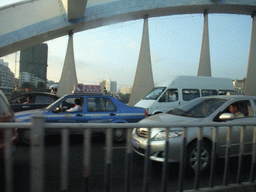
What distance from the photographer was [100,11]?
19.5m

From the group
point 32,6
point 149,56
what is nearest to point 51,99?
point 149,56

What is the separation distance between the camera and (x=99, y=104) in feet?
20.0

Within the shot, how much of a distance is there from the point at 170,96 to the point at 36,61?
1976cm

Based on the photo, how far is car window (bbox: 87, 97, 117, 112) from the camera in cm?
602

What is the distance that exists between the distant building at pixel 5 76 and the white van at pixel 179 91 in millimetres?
15096

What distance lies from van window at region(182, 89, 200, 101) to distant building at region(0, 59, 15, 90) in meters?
16.4

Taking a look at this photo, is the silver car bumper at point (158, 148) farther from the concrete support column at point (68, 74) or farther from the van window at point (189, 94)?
the concrete support column at point (68, 74)

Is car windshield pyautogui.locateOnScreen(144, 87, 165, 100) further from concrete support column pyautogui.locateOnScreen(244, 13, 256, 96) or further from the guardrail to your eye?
concrete support column pyautogui.locateOnScreen(244, 13, 256, 96)

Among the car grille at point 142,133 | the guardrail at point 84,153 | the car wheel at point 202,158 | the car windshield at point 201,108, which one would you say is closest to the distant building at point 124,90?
the car windshield at point 201,108

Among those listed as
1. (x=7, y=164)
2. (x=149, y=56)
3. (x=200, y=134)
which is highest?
(x=149, y=56)

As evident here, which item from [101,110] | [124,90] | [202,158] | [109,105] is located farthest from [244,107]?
[124,90]

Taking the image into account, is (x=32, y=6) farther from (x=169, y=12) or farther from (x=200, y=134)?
(x=200, y=134)

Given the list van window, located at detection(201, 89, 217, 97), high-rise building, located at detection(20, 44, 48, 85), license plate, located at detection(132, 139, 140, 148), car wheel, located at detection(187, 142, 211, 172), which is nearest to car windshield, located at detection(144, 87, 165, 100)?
van window, located at detection(201, 89, 217, 97)

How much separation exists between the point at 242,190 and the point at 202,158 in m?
0.75
